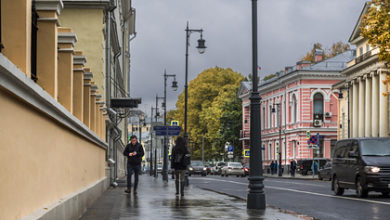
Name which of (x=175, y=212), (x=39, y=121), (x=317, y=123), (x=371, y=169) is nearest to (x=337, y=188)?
(x=371, y=169)

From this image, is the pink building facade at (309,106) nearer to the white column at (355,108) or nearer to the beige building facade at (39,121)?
the white column at (355,108)

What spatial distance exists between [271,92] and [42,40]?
86.3m

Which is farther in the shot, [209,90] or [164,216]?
[209,90]

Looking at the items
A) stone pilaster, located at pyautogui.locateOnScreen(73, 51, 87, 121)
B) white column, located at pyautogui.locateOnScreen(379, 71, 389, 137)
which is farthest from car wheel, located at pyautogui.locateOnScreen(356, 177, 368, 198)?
white column, located at pyautogui.locateOnScreen(379, 71, 389, 137)

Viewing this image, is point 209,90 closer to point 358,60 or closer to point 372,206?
point 358,60

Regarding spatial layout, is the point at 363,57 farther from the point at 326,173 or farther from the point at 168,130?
the point at 168,130

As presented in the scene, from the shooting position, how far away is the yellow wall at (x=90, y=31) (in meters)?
30.0

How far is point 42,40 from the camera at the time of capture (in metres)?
8.91

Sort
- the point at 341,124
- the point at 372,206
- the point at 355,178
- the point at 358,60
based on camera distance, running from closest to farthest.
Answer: the point at 372,206 → the point at 355,178 → the point at 358,60 → the point at 341,124

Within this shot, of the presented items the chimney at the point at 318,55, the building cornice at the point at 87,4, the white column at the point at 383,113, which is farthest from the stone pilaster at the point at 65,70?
the chimney at the point at 318,55

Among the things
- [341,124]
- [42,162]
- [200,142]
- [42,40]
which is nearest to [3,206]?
[42,162]

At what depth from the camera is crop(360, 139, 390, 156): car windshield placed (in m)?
22.0

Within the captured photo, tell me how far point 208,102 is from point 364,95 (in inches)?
1473

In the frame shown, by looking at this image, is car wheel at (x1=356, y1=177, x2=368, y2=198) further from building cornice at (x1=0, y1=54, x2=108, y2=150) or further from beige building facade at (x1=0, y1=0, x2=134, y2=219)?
building cornice at (x1=0, y1=54, x2=108, y2=150)
